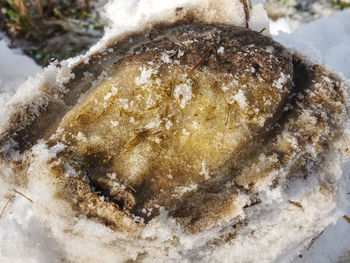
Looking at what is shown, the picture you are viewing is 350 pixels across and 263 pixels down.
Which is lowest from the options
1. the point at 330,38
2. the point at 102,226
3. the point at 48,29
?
the point at 102,226

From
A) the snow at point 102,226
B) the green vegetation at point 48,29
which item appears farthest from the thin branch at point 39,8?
the snow at point 102,226

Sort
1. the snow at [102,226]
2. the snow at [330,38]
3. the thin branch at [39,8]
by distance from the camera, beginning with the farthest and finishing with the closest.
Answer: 1. the thin branch at [39,8]
2. the snow at [330,38]
3. the snow at [102,226]

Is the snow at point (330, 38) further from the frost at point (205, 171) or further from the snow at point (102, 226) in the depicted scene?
the frost at point (205, 171)

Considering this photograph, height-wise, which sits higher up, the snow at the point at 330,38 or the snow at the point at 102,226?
the snow at the point at 330,38

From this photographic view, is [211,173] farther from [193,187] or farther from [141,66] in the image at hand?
[141,66]

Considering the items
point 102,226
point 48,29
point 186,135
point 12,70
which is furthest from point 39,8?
point 102,226

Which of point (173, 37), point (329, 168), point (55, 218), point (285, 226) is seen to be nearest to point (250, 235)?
point (285, 226)

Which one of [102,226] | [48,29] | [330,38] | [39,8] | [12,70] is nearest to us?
[102,226]

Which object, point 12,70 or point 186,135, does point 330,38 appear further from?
point 12,70
